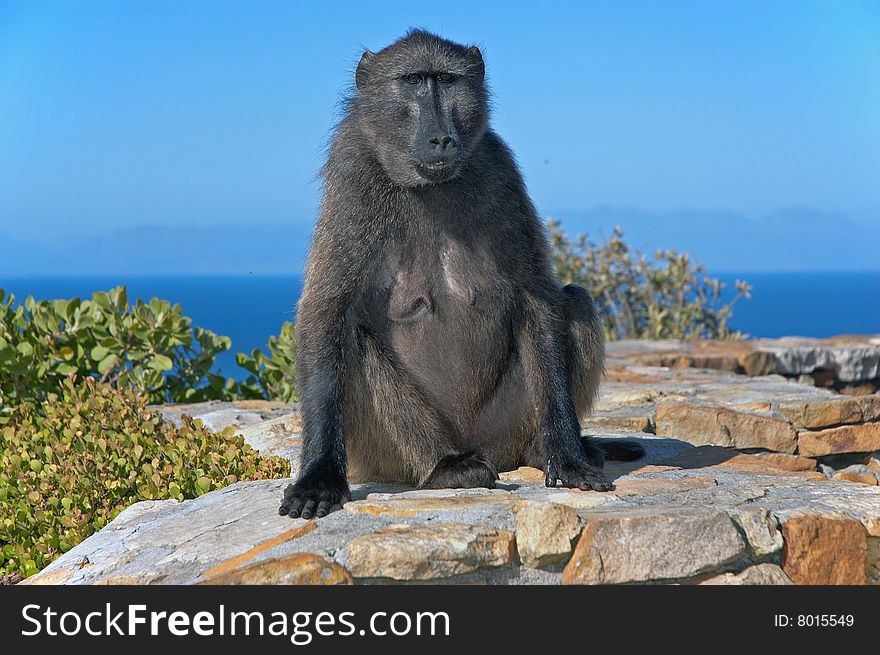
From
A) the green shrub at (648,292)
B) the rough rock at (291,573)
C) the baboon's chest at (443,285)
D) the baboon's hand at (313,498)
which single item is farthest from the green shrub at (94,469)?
the green shrub at (648,292)

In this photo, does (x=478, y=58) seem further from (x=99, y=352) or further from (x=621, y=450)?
(x=99, y=352)

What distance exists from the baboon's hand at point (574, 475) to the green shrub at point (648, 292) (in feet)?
22.6

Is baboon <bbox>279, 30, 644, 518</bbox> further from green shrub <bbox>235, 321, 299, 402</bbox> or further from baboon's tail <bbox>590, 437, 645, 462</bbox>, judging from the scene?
green shrub <bbox>235, 321, 299, 402</bbox>

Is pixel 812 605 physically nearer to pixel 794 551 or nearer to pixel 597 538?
pixel 794 551

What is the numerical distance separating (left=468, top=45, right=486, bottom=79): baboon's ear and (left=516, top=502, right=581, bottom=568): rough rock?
1624mm

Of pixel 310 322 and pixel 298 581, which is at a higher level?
pixel 310 322

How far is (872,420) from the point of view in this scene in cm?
543

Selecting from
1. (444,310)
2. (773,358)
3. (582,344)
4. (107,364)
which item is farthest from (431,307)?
(773,358)

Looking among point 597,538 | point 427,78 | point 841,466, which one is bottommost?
point 841,466

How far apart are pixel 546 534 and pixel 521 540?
0.07 meters

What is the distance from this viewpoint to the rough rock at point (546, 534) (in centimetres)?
283

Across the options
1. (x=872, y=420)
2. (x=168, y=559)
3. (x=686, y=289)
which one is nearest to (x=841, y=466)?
(x=872, y=420)

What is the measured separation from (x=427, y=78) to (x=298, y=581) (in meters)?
1.70

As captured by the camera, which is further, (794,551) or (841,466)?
(841,466)
